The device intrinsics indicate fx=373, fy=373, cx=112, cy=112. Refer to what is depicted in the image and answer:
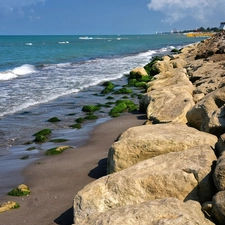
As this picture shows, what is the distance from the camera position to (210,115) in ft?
24.1

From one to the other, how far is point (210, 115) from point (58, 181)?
3.35 meters

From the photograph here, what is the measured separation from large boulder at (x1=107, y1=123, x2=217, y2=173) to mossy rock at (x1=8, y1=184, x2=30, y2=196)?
5.65 ft

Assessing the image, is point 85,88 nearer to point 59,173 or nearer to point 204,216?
point 59,173

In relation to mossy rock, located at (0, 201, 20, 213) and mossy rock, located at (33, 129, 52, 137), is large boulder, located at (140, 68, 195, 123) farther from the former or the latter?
mossy rock, located at (0, 201, 20, 213)

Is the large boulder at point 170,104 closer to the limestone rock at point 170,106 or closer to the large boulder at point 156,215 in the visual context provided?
the limestone rock at point 170,106

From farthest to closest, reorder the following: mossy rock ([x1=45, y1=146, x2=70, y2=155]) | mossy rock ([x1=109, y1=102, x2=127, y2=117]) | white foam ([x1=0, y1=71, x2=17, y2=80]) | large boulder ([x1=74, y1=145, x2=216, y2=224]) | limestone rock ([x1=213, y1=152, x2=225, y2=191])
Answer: white foam ([x1=0, y1=71, x2=17, y2=80]) → mossy rock ([x1=109, y1=102, x2=127, y2=117]) → mossy rock ([x1=45, y1=146, x2=70, y2=155]) → large boulder ([x1=74, y1=145, x2=216, y2=224]) → limestone rock ([x1=213, y1=152, x2=225, y2=191])

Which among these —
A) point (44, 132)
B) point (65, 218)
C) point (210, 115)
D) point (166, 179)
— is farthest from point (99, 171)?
point (44, 132)

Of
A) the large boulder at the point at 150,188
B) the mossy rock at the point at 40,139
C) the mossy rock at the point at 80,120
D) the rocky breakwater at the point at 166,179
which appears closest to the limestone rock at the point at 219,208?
the rocky breakwater at the point at 166,179

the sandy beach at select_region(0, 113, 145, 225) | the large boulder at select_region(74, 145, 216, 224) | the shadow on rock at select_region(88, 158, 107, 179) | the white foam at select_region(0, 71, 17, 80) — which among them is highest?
the large boulder at select_region(74, 145, 216, 224)

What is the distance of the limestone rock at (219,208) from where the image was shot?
438 cm

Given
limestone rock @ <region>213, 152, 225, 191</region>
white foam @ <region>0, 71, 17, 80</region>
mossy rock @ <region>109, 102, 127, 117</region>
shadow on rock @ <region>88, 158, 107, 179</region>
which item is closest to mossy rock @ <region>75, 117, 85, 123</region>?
mossy rock @ <region>109, 102, 127, 117</region>

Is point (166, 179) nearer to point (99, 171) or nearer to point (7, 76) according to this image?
point (99, 171)

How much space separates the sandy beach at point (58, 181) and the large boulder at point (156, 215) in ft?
5.73

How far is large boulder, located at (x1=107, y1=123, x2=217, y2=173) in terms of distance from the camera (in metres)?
6.39
